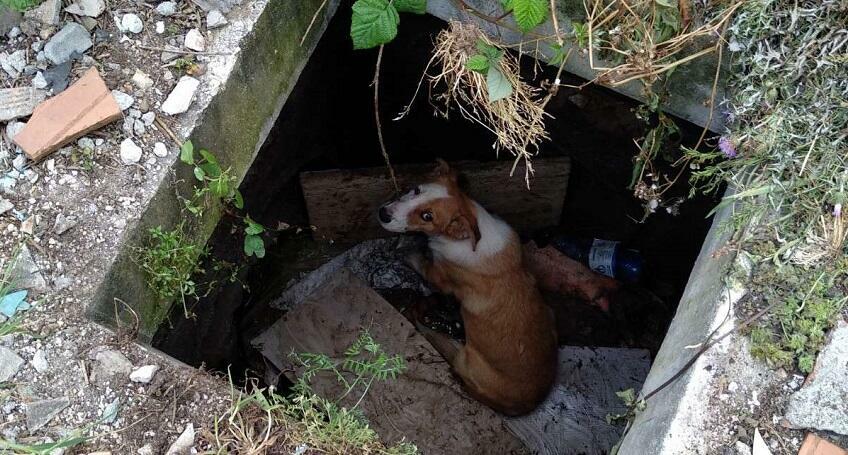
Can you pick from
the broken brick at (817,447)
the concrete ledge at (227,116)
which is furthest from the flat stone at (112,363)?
the broken brick at (817,447)

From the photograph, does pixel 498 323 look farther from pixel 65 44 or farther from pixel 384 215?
pixel 65 44

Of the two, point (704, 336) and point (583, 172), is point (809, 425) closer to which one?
point (704, 336)

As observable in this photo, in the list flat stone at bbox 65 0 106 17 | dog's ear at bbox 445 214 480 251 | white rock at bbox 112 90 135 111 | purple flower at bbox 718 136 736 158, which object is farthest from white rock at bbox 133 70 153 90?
purple flower at bbox 718 136 736 158

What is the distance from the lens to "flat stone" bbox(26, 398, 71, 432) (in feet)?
7.02

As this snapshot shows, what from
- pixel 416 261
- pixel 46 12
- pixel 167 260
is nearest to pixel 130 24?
pixel 46 12

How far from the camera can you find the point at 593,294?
4.47m

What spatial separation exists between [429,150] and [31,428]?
9.55ft

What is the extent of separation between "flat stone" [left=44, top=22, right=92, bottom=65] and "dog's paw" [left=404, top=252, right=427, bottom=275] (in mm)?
2585

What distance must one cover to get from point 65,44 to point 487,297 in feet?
8.48

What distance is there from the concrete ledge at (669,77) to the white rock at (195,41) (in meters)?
1.07

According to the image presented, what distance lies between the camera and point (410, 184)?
4316 millimetres

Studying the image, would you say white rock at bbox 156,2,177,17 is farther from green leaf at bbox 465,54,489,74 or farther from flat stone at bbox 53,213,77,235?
green leaf at bbox 465,54,489,74

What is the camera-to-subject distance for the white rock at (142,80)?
250cm

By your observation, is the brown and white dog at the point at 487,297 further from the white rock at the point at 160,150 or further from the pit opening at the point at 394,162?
the white rock at the point at 160,150
